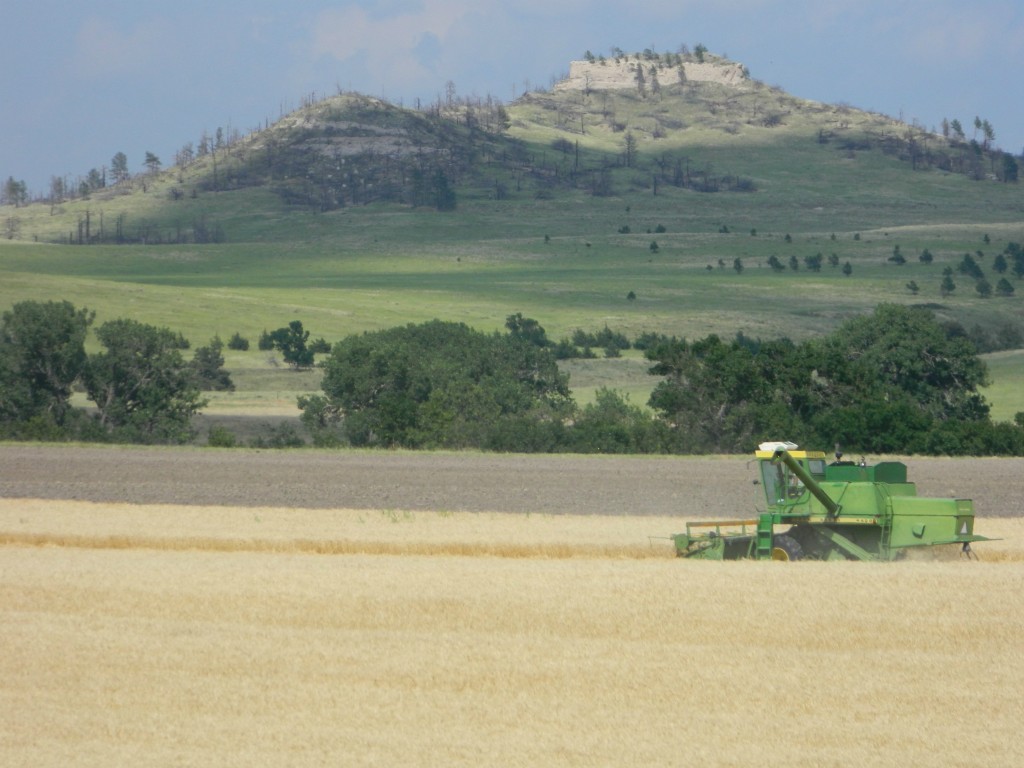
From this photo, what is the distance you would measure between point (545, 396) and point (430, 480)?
19.3 meters

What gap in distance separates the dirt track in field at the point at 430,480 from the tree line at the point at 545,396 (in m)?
2.75

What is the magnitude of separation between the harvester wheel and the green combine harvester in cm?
1

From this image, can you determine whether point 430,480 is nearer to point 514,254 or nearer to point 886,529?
point 886,529

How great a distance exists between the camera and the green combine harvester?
17.8 metres

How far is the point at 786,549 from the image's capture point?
18609mm

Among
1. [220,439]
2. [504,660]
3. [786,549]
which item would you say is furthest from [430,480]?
[504,660]

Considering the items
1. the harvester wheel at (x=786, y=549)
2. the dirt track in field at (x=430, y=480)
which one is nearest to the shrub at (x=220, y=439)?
the dirt track in field at (x=430, y=480)

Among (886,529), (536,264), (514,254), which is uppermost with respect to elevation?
(514,254)

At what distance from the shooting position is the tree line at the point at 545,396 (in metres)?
40.1

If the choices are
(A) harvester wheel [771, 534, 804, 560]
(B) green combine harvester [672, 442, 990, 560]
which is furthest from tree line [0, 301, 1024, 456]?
(A) harvester wheel [771, 534, 804, 560]

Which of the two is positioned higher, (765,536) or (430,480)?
(765,536)

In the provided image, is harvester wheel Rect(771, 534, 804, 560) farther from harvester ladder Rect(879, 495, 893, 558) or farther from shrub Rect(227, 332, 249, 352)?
shrub Rect(227, 332, 249, 352)

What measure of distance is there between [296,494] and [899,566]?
586 inches

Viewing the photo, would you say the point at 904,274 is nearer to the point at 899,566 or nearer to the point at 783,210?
the point at 783,210
